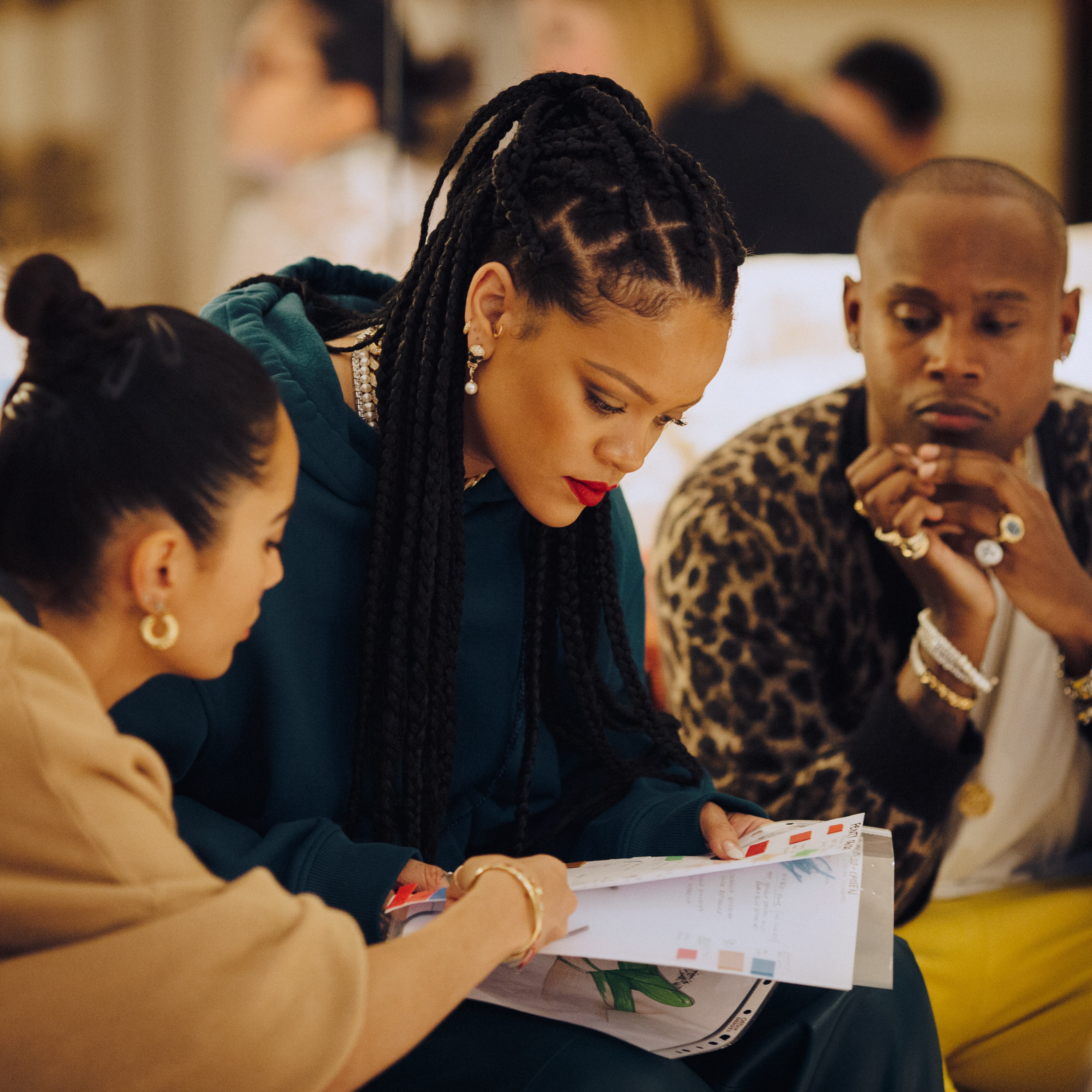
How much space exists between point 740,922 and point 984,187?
1.19m

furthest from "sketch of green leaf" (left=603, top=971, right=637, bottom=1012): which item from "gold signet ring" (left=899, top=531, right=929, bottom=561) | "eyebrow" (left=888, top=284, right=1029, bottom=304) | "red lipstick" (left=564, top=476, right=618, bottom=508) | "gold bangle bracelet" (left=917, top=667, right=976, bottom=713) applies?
"eyebrow" (left=888, top=284, right=1029, bottom=304)

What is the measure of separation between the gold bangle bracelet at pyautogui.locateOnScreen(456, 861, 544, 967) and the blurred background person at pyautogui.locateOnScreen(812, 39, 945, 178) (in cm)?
146

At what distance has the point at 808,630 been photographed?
5.23 ft

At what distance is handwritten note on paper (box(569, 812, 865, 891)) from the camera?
2.97 feet

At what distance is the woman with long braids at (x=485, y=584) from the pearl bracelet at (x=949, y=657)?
0.44m

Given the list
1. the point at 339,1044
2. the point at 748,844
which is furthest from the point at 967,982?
the point at 339,1044

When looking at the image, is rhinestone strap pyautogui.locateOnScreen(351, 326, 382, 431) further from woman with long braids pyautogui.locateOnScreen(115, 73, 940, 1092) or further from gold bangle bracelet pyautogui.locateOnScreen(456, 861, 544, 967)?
gold bangle bracelet pyautogui.locateOnScreen(456, 861, 544, 967)

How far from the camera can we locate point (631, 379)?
106 centimetres

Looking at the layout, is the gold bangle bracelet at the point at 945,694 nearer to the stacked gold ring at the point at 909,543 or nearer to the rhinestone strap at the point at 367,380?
the stacked gold ring at the point at 909,543

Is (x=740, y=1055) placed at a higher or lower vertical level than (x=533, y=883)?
lower

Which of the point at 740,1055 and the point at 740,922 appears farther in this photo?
the point at 740,1055

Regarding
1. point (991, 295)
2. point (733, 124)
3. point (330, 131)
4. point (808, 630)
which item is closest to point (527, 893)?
point (808, 630)

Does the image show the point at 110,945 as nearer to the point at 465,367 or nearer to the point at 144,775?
the point at 144,775

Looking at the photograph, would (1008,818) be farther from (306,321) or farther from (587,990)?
(306,321)
